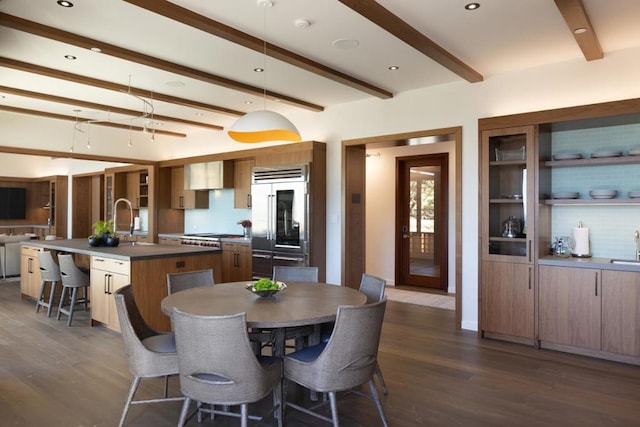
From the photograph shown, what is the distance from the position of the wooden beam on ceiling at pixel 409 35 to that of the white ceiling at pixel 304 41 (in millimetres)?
57

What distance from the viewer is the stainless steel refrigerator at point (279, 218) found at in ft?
19.5

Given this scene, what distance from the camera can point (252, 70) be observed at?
4.67m

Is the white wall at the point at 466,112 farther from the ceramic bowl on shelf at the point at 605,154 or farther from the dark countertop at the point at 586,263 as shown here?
the dark countertop at the point at 586,263

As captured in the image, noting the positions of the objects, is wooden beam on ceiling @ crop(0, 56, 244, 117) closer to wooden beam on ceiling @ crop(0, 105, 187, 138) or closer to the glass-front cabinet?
wooden beam on ceiling @ crop(0, 105, 187, 138)

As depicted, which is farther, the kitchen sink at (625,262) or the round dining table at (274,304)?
the kitchen sink at (625,262)

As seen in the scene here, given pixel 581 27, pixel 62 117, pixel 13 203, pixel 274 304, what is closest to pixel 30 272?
pixel 62 117

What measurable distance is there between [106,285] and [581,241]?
4869 mm

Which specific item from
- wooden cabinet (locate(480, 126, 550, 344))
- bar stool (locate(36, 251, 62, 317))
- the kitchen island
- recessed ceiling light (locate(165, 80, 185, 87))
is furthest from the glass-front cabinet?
bar stool (locate(36, 251, 62, 317))

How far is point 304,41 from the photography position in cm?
389

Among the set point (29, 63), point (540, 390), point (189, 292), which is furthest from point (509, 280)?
point (29, 63)

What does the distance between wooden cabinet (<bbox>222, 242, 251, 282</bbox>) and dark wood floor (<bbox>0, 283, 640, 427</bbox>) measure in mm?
2351

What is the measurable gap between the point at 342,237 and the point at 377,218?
212cm

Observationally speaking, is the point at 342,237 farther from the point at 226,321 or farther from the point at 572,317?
the point at 226,321

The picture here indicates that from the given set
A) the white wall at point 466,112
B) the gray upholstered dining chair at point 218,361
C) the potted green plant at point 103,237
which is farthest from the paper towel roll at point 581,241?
the potted green plant at point 103,237
